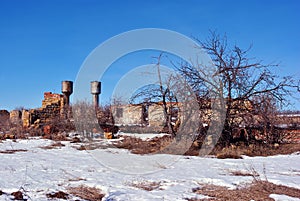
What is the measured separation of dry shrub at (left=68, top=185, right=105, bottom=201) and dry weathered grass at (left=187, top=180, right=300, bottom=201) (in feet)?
4.26

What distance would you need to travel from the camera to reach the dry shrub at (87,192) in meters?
3.90

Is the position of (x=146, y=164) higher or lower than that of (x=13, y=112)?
lower

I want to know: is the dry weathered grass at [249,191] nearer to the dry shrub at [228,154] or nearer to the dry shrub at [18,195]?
the dry shrub at [18,195]

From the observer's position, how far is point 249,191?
4094mm

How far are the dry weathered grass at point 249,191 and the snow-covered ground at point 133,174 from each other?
0.17 m

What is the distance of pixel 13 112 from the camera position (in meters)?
20.2

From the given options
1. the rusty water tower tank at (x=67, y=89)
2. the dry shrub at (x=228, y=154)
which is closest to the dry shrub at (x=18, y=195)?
the dry shrub at (x=228, y=154)

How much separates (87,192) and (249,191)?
2345 mm

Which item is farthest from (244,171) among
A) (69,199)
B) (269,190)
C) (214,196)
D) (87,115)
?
(87,115)

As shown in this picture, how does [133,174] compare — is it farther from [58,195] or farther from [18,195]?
[18,195]

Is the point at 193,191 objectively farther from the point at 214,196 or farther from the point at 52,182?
the point at 52,182

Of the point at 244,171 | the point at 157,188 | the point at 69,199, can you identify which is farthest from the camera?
the point at 244,171

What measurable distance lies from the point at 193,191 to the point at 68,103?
1544 centimetres

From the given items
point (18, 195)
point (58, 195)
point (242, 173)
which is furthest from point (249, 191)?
point (18, 195)
